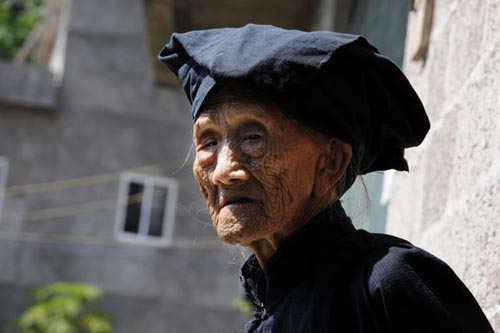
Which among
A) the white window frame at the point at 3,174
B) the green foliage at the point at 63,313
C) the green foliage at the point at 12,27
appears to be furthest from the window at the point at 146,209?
the green foliage at the point at 12,27

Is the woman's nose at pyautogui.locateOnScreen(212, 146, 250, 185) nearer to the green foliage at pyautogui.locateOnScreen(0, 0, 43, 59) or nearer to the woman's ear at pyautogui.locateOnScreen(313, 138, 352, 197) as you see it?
the woman's ear at pyautogui.locateOnScreen(313, 138, 352, 197)

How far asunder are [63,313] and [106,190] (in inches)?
103

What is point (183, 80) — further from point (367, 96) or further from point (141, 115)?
point (141, 115)

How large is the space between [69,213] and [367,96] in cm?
1625

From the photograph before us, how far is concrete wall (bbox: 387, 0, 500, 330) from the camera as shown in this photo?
233 cm

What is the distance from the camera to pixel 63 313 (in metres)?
16.2

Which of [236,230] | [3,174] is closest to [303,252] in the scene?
[236,230]

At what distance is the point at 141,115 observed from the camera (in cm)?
1842

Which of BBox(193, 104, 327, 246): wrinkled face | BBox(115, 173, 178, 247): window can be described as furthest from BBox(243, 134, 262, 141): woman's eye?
BBox(115, 173, 178, 247): window

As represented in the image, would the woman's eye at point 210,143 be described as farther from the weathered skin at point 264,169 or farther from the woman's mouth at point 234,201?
the woman's mouth at point 234,201

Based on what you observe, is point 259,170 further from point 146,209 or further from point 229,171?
point 146,209

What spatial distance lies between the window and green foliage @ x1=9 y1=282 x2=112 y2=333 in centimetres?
142

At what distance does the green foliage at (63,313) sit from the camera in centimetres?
1617

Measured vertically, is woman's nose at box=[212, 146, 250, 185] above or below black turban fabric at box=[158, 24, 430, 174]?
below
